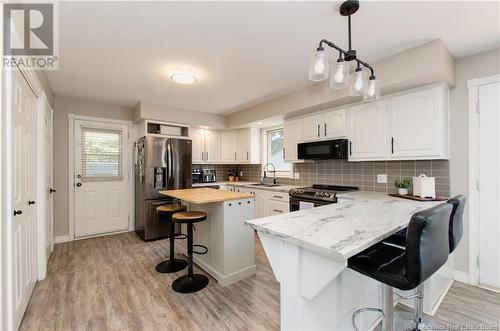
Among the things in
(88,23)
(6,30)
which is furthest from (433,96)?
(6,30)

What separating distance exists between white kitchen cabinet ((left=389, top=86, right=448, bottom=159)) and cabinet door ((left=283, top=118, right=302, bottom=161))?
139cm

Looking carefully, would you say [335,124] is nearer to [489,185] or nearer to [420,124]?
[420,124]

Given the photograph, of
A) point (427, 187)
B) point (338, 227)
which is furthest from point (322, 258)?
point (427, 187)

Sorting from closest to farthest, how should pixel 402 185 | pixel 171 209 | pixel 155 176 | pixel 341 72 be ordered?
pixel 341 72
pixel 402 185
pixel 171 209
pixel 155 176

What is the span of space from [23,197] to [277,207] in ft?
9.97

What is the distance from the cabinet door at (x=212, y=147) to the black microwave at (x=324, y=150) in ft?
7.08

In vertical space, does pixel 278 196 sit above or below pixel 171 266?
above

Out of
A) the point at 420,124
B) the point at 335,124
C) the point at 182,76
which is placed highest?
the point at 182,76

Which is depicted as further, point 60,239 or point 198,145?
point 198,145

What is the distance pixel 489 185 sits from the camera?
2.29 meters

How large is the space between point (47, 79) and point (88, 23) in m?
1.80

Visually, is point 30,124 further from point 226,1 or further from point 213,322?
point 213,322

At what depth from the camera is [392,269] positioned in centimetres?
118

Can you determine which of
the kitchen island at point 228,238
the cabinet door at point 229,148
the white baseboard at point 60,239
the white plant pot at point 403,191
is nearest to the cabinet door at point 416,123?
the white plant pot at point 403,191
